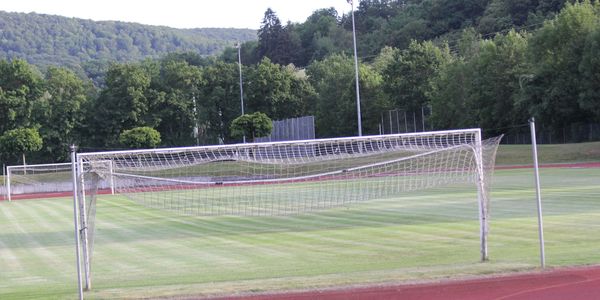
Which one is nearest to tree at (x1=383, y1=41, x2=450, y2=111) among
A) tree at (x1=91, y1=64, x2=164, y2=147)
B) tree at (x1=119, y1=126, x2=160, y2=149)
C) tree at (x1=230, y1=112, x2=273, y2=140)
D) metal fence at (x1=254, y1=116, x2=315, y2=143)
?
metal fence at (x1=254, y1=116, x2=315, y2=143)

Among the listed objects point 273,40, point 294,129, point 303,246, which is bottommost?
point 303,246

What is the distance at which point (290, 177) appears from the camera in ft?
82.8

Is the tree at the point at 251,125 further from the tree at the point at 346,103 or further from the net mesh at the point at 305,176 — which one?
the net mesh at the point at 305,176

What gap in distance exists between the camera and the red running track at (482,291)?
10008mm

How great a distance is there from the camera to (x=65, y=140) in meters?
79.6

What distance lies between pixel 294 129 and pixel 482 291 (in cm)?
6814

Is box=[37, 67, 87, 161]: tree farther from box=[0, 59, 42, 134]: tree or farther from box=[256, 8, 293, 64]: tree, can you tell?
box=[256, 8, 293, 64]: tree

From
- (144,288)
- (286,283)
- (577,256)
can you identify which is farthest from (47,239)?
(577,256)

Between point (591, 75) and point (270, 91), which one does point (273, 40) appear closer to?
point (270, 91)

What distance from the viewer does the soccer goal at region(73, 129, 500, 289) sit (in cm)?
1262

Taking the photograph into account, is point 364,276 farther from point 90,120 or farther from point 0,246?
point 90,120

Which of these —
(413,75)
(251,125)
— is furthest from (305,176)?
(413,75)

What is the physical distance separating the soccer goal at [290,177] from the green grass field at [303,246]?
0.65 m

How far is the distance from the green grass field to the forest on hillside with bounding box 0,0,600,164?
32.6 metres
